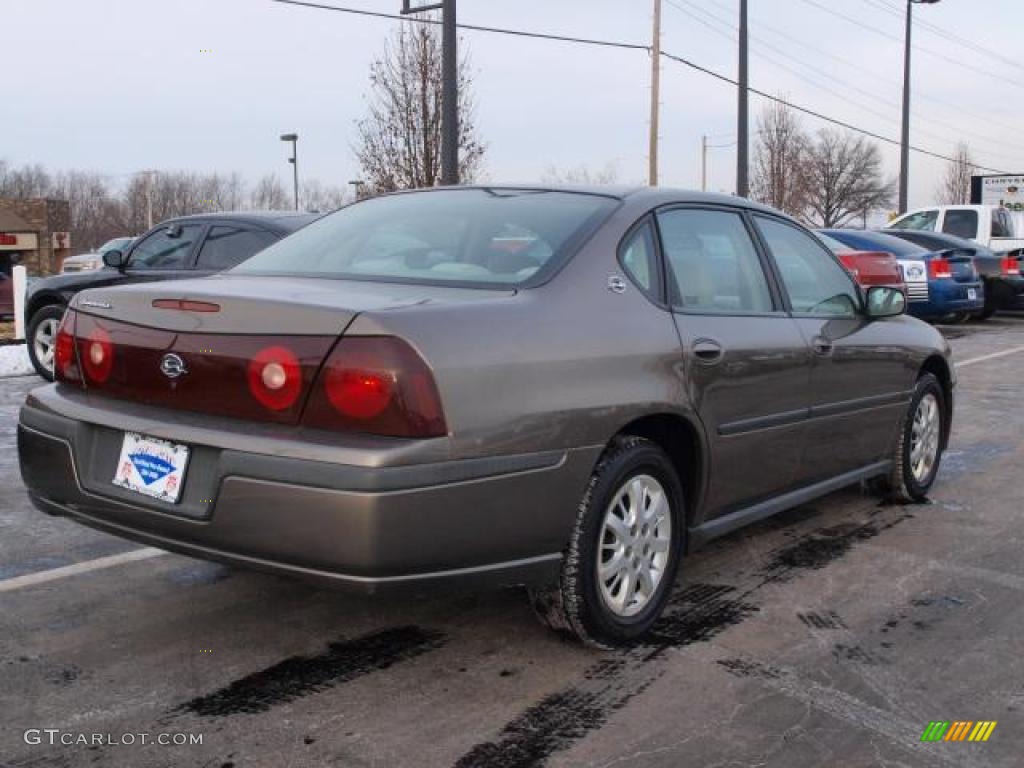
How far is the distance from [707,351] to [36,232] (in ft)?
77.7

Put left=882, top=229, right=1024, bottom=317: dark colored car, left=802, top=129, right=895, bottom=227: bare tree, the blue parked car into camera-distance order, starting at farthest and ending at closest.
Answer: left=802, top=129, right=895, bottom=227: bare tree
left=882, top=229, right=1024, bottom=317: dark colored car
the blue parked car

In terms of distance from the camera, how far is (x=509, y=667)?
3.29 meters

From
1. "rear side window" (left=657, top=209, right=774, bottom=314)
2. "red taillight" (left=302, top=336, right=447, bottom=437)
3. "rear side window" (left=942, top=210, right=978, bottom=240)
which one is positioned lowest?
"red taillight" (left=302, top=336, right=447, bottom=437)

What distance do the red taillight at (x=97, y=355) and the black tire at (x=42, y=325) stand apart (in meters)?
6.86

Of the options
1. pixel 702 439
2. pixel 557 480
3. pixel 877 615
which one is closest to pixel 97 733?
pixel 557 480

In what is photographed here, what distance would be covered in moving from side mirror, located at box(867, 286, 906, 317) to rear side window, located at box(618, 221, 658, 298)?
164 cm

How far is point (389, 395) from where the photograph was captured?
2.76 m

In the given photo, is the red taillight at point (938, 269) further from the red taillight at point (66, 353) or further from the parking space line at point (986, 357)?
the red taillight at point (66, 353)

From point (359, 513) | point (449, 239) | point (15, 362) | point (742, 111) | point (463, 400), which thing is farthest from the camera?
point (742, 111)

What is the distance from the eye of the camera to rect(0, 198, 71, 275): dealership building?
865 inches

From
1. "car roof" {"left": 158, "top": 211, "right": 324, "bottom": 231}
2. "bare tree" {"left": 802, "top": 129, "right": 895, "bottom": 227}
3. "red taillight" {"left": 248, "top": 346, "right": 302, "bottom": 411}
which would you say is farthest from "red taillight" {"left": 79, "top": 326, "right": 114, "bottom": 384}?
"bare tree" {"left": 802, "top": 129, "right": 895, "bottom": 227}

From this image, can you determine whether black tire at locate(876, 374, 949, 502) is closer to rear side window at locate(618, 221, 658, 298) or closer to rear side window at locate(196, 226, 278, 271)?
rear side window at locate(618, 221, 658, 298)

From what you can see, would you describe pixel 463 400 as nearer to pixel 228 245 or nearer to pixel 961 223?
pixel 228 245

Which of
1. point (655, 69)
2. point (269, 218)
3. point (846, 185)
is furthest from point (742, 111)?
point (846, 185)
